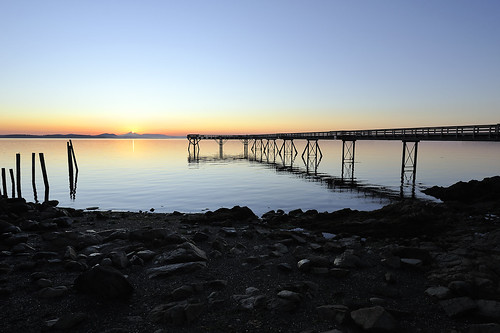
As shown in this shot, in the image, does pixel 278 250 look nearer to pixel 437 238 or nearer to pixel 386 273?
pixel 386 273

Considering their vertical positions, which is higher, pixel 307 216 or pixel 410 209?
pixel 410 209

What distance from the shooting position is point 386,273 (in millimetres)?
8469

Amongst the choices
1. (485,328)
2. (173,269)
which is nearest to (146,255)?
(173,269)

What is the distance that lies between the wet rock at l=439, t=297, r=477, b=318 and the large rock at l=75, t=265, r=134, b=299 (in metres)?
7.44

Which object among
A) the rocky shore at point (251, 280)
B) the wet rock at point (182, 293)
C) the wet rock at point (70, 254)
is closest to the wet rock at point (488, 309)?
the rocky shore at point (251, 280)

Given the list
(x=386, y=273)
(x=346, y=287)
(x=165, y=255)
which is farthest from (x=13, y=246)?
(x=386, y=273)

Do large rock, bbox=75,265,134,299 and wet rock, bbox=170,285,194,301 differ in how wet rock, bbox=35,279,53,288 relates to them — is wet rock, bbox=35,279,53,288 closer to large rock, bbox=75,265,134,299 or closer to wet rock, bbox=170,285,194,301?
large rock, bbox=75,265,134,299

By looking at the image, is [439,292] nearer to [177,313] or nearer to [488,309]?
[488,309]

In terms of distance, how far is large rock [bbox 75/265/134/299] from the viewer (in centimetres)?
688

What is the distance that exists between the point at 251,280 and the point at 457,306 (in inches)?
193

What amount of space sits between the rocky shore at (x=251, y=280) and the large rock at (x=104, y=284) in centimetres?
2

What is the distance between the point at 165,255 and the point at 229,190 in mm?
22928

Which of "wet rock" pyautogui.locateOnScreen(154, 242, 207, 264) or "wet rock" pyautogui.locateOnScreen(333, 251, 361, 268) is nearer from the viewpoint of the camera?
"wet rock" pyautogui.locateOnScreen(333, 251, 361, 268)

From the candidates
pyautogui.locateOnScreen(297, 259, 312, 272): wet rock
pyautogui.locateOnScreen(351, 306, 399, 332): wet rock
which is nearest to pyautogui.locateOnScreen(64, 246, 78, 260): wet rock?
pyautogui.locateOnScreen(297, 259, 312, 272): wet rock
